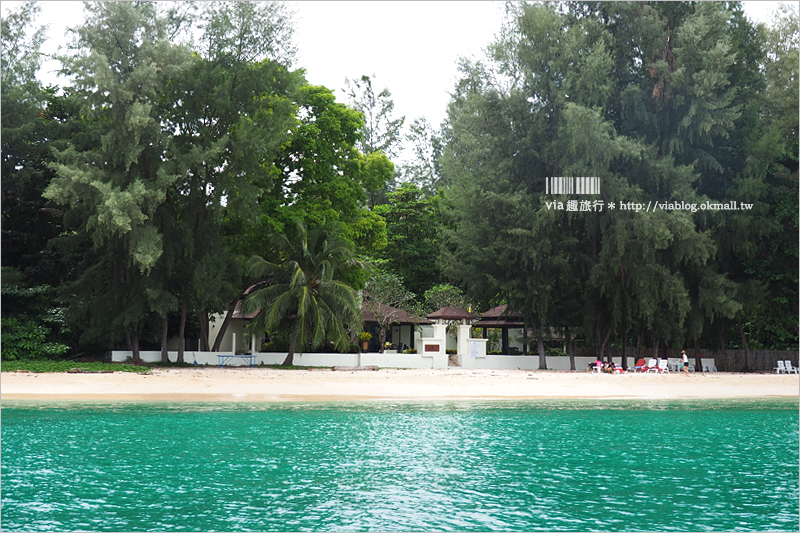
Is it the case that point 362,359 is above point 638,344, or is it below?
below

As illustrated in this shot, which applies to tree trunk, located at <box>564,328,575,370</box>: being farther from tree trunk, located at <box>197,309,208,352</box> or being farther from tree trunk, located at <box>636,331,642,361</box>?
tree trunk, located at <box>197,309,208,352</box>

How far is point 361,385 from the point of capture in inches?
944

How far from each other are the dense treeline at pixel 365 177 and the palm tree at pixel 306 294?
0.13m

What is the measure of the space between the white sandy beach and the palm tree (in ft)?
6.07

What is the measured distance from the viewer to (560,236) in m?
32.0

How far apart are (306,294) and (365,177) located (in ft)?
27.5

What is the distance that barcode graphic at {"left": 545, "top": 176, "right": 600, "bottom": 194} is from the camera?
3011 cm

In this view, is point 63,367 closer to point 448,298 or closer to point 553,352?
point 448,298

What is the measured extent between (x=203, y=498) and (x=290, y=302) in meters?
19.3

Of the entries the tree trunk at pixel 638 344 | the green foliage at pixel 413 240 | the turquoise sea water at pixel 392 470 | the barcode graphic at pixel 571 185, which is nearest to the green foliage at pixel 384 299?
the green foliage at pixel 413 240

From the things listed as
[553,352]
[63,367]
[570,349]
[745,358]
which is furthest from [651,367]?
[63,367]

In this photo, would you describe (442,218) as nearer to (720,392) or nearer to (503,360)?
(503,360)

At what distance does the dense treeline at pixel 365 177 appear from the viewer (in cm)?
2717

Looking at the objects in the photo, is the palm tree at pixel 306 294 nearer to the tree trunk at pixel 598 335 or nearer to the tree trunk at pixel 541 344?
the tree trunk at pixel 541 344
